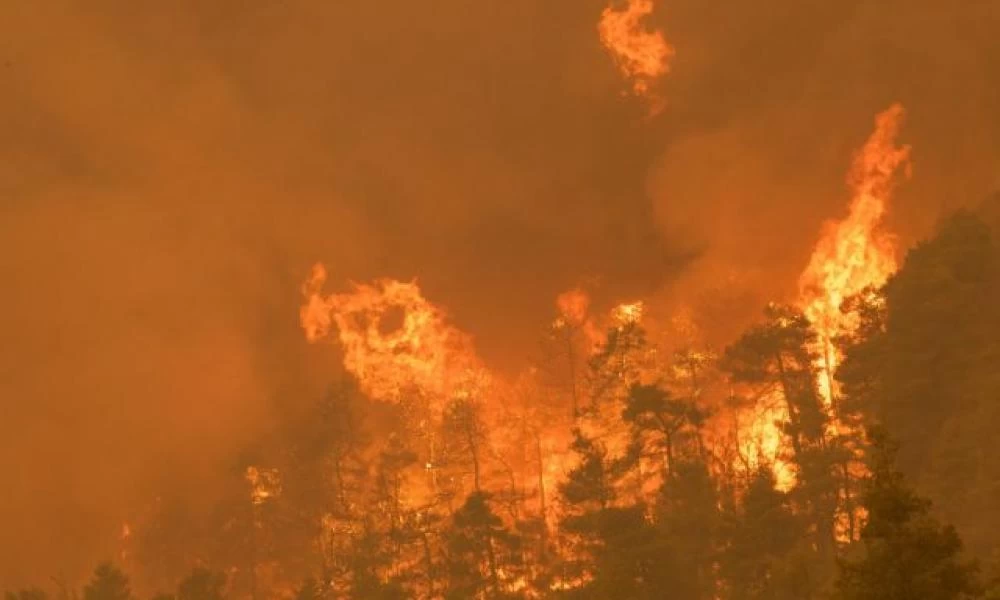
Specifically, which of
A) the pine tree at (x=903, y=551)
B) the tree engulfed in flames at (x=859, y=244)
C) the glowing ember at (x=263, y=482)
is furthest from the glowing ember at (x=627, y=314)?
the pine tree at (x=903, y=551)

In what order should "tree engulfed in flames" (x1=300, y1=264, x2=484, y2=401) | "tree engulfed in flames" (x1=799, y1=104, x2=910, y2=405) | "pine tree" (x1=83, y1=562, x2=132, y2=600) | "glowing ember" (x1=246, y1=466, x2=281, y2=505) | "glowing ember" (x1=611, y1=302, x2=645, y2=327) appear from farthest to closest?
1. "tree engulfed in flames" (x1=300, y1=264, x2=484, y2=401)
2. "glowing ember" (x1=611, y1=302, x2=645, y2=327)
3. "tree engulfed in flames" (x1=799, y1=104, x2=910, y2=405)
4. "glowing ember" (x1=246, y1=466, x2=281, y2=505)
5. "pine tree" (x1=83, y1=562, x2=132, y2=600)

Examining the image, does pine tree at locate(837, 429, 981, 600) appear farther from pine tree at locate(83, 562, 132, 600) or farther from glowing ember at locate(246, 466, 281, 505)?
glowing ember at locate(246, 466, 281, 505)

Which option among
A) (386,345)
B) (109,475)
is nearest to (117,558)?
(109,475)

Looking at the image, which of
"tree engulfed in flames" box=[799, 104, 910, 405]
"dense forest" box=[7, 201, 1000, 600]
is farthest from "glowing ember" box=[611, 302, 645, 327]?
"tree engulfed in flames" box=[799, 104, 910, 405]

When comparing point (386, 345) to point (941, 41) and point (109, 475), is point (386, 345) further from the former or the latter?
point (941, 41)

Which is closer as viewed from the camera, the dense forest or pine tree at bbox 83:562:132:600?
the dense forest

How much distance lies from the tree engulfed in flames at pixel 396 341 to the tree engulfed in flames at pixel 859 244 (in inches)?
896

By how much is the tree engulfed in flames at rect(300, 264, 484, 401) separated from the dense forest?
25.3 ft

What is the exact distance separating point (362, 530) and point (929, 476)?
33673mm

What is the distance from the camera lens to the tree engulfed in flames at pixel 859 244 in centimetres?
6275

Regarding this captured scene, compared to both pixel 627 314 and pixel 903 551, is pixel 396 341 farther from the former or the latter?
pixel 903 551

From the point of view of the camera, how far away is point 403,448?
58094mm

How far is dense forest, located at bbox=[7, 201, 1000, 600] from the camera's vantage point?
1093 inches

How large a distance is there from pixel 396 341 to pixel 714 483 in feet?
132
